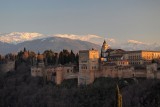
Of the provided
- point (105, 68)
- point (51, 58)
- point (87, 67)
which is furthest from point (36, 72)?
point (105, 68)

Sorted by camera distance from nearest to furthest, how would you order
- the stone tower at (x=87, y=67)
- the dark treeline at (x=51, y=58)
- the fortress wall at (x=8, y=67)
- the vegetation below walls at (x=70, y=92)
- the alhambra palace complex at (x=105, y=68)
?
the vegetation below walls at (x=70, y=92) → the alhambra palace complex at (x=105, y=68) → the stone tower at (x=87, y=67) → the dark treeline at (x=51, y=58) → the fortress wall at (x=8, y=67)

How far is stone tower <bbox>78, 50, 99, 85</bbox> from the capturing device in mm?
41188

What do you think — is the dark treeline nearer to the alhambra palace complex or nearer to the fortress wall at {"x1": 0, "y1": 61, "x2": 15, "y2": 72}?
the fortress wall at {"x1": 0, "y1": 61, "x2": 15, "y2": 72}

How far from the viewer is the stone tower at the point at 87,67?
41.2m

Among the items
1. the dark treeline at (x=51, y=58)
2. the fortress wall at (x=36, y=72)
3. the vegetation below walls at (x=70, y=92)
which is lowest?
the vegetation below walls at (x=70, y=92)

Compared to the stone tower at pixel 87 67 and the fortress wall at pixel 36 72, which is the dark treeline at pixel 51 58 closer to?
the fortress wall at pixel 36 72

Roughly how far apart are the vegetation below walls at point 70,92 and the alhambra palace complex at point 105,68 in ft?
2.32

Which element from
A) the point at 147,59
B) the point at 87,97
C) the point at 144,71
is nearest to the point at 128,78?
the point at 144,71

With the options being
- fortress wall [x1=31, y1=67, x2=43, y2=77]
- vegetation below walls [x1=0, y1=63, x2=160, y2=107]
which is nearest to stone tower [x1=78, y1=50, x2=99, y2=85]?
vegetation below walls [x1=0, y1=63, x2=160, y2=107]

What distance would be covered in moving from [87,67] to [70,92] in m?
3.24

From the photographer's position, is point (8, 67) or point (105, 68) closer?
point (105, 68)

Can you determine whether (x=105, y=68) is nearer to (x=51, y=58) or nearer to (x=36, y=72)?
(x=36, y=72)

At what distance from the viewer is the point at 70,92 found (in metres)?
41.9

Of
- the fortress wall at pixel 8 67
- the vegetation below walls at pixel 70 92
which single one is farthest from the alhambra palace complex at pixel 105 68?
the fortress wall at pixel 8 67
